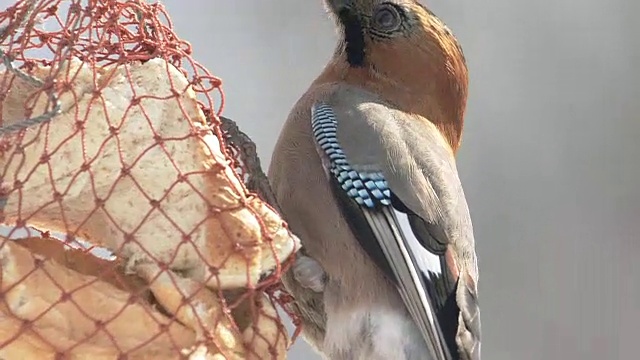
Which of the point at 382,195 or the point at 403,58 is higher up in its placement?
the point at 403,58

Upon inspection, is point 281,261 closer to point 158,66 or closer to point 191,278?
point 191,278

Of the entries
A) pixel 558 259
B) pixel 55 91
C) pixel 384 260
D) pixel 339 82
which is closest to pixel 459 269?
pixel 384 260

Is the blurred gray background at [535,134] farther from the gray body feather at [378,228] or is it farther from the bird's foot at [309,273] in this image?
the bird's foot at [309,273]

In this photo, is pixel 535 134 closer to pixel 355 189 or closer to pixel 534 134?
pixel 534 134

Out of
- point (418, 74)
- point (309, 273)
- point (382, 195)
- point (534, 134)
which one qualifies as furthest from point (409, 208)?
point (534, 134)

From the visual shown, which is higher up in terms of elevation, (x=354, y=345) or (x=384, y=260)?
(x=384, y=260)

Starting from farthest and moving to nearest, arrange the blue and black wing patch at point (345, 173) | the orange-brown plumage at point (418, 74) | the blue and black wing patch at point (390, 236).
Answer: the orange-brown plumage at point (418, 74) → the blue and black wing patch at point (345, 173) → the blue and black wing patch at point (390, 236)

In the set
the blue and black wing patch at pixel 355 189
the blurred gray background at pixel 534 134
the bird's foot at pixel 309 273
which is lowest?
the blurred gray background at pixel 534 134

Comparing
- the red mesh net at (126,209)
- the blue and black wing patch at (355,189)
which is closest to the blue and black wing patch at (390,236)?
the blue and black wing patch at (355,189)
